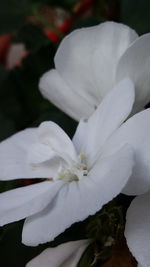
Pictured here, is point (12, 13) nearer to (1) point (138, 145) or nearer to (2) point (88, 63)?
(2) point (88, 63)

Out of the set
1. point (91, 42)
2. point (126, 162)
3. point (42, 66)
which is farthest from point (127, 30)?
point (42, 66)

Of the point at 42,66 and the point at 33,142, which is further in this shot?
the point at 42,66

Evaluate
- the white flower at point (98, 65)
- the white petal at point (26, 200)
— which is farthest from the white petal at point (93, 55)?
the white petal at point (26, 200)

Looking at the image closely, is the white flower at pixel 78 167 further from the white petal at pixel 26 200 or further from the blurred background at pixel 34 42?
the blurred background at pixel 34 42

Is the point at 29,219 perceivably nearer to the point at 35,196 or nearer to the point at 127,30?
the point at 35,196

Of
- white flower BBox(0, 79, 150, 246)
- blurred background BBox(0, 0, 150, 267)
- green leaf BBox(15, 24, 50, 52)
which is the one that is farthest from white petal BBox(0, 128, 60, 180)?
green leaf BBox(15, 24, 50, 52)
